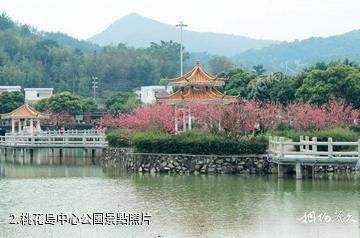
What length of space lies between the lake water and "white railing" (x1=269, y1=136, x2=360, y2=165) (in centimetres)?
82

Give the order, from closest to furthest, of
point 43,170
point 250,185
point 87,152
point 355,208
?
point 355,208 < point 250,185 < point 43,170 < point 87,152

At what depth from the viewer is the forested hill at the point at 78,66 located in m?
96.8

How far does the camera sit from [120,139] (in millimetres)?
38906

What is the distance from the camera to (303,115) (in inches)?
1604

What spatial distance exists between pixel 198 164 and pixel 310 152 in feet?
16.3

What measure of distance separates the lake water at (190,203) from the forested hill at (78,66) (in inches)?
2494

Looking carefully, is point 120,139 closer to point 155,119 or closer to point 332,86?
point 155,119

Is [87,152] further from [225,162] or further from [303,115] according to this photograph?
[225,162]

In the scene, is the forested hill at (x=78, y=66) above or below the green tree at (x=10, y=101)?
above

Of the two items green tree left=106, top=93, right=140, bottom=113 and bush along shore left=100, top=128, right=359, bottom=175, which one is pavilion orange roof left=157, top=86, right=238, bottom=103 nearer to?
bush along shore left=100, top=128, right=359, bottom=175

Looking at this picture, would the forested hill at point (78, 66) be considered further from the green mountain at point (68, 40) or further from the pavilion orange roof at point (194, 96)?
the pavilion orange roof at point (194, 96)

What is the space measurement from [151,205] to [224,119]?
1171cm

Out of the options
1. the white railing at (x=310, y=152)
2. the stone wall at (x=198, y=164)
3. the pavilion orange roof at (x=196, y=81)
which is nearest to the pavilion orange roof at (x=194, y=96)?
the pavilion orange roof at (x=196, y=81)

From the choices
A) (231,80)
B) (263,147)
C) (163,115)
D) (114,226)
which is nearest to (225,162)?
(263,147)
